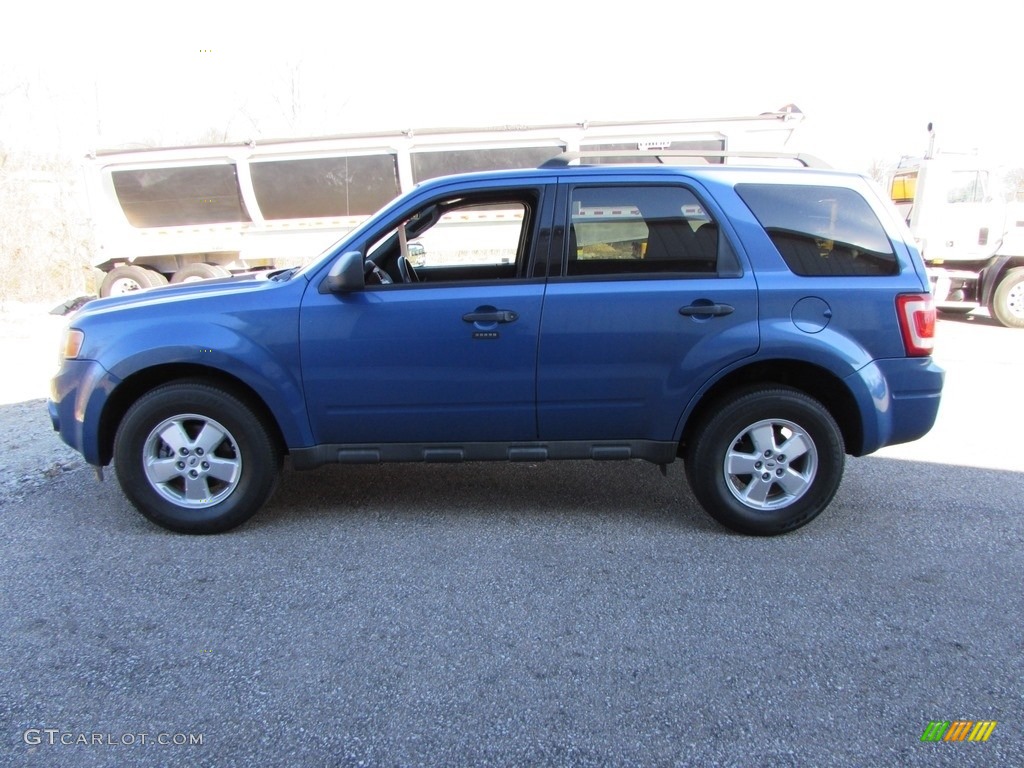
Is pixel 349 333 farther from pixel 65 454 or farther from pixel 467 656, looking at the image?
pixel 65 454

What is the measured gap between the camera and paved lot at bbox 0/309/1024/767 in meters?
2.43

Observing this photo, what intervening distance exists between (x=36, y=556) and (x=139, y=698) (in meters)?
1.56

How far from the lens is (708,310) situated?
12.3 ft

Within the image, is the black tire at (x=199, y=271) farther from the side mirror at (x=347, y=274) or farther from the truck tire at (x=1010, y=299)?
Result: the truck tire at (x=1010, y=299)

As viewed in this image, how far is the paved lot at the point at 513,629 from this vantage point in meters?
2.43

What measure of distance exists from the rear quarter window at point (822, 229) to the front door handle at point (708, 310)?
0.41 metres

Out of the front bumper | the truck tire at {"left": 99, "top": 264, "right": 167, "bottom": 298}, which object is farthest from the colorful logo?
the truck tire at {"left": 99, "top": 264, "right": 167, "bottom": 298}

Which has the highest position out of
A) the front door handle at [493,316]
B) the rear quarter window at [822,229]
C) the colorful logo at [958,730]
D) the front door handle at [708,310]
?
the rear quarter window at [822,229]

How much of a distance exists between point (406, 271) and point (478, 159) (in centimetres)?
846

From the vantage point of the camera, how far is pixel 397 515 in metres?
4.25

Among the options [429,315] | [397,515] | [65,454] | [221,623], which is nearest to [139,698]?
[221,623]

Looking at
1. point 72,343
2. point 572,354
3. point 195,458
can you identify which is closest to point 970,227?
point 572,354

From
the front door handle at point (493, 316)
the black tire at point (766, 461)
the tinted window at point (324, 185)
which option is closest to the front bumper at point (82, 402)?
the front door handle at point (493, 316)

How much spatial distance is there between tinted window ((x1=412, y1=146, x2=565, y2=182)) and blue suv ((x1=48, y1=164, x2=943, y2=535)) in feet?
28.2
